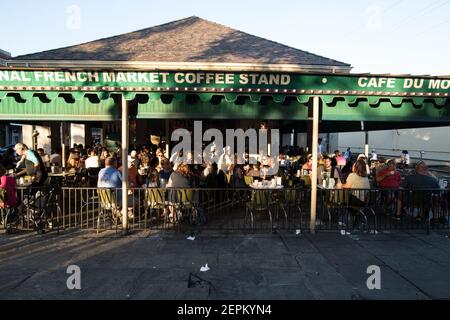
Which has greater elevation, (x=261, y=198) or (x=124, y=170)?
(x=124, y=170)

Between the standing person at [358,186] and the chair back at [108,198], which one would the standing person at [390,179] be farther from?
the chair back at [108,198]

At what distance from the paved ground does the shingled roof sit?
975 centimetres

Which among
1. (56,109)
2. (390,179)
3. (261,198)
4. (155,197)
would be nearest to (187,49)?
(56,109)

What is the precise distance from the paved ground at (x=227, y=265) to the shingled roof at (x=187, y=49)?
384 inches

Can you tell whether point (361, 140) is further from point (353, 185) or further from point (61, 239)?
point (61, 239)

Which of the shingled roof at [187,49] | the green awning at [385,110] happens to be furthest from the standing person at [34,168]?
the shingled roof at [187,49]

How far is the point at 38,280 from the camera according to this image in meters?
4.96

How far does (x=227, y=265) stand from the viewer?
5.61 m

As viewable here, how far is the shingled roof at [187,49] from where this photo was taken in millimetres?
14984

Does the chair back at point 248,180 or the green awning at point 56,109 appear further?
the chair back at point 248,180

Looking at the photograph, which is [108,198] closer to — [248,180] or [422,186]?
[248,180]

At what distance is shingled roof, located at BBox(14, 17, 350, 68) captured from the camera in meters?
15.0

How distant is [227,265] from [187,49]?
12.8 metres

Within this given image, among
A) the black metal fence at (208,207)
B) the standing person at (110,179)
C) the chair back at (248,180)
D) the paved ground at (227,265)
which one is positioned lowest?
the paved ground at (227,265)
